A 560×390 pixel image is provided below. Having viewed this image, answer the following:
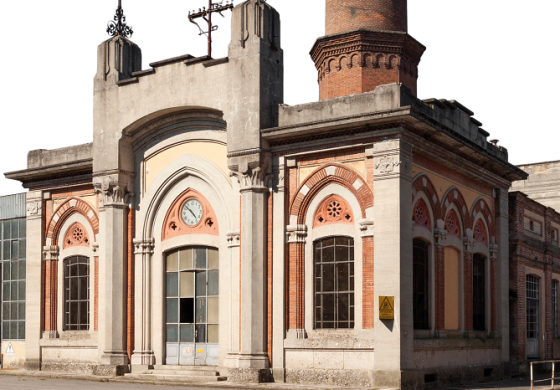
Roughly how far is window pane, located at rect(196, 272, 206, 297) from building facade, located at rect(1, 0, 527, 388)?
0.26ft

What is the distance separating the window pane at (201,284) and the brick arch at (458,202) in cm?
709

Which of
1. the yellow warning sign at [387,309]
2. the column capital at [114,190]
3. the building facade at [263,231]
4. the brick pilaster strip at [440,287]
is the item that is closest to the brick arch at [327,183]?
the building facade at [263,231]

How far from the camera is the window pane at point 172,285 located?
23.6m

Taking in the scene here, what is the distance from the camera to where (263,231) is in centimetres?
2148

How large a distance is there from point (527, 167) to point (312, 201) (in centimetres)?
1989

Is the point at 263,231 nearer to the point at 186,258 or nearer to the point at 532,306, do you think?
the point at 186,258

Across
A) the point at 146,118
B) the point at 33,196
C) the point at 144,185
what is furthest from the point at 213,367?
the point at 33,196

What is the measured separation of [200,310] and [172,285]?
1264 millimetres

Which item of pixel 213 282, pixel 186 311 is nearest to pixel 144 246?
pixel 186 311

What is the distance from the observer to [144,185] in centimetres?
2470

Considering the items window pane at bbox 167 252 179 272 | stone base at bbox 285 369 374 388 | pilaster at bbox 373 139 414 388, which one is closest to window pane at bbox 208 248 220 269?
window pane at bbox 167 252 179 272

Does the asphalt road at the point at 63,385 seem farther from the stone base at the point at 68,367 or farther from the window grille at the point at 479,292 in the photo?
the window grille at the point at 479,292

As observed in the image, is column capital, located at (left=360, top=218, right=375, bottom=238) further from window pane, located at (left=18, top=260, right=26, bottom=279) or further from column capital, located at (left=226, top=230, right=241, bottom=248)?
window pane, located at (left=18, top=260, right=26, bottom=279)

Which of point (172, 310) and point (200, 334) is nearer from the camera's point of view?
point (200, 334)
